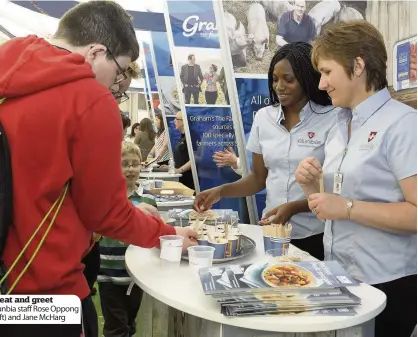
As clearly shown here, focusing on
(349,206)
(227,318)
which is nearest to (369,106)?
(349,206)

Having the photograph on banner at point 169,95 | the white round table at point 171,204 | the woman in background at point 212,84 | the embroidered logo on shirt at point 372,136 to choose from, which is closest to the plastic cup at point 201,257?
the embroidered logo on shirt at point 372,136

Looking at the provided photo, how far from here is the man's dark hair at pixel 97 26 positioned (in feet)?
4.14

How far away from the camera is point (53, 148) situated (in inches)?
43.5

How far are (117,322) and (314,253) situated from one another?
3.92 ft

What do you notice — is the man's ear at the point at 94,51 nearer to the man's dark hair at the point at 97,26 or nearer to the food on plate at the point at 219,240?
the man's dark hair at the point at 97,26

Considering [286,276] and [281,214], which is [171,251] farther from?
[281,214]

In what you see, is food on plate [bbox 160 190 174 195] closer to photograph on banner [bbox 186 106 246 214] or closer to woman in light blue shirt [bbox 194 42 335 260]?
photograph on banner [bbox 186 106 246 214]

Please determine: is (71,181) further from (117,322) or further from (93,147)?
(117,322)

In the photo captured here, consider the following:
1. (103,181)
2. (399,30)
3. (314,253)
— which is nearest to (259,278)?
(103,181)

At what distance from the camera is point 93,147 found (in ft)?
3.74

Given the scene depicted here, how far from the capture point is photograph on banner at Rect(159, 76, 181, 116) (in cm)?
786

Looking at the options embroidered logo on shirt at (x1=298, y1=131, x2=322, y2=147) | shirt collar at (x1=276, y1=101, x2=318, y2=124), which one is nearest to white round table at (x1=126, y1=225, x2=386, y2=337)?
embroidered logo on shirt at (x1=298, y1=131, x2=322, y2=147)

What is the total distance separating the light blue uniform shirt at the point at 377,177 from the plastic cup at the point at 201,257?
0.48 meters

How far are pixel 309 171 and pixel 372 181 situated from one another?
0.28 meters
